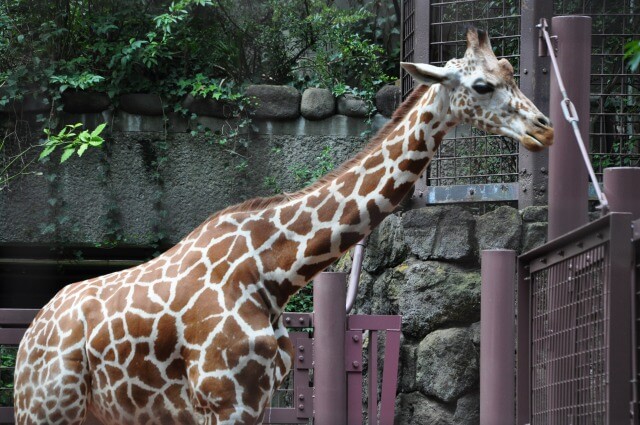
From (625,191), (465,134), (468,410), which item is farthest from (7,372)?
(625,191)

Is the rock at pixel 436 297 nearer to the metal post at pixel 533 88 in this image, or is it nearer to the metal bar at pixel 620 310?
the metal post at pixel 533 88

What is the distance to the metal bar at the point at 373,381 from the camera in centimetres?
546

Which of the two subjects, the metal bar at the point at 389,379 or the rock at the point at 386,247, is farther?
the rock at the point at 386,247

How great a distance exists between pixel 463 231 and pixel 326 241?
2287 millimetres

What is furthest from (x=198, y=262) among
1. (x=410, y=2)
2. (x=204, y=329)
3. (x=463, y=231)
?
(x=410, y=2)

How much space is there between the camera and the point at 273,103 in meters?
8.26

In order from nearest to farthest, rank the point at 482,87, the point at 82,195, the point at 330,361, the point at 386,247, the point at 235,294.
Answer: the point at 482,87
the point at 235,294
the point at 330,361
the point at 386,247
the point at 82,195

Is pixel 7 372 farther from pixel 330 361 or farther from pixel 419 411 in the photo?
pixel 330 361

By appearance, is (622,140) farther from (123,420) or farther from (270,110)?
(123,420)

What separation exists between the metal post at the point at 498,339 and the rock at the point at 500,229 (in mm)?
1595

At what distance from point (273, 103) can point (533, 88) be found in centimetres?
274

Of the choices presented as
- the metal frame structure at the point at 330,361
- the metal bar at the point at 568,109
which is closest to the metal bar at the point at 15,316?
the metal frame structure at the point at 330,361

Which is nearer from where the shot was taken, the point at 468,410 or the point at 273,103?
the point at 468,410

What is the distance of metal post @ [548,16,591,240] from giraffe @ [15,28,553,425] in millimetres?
467
